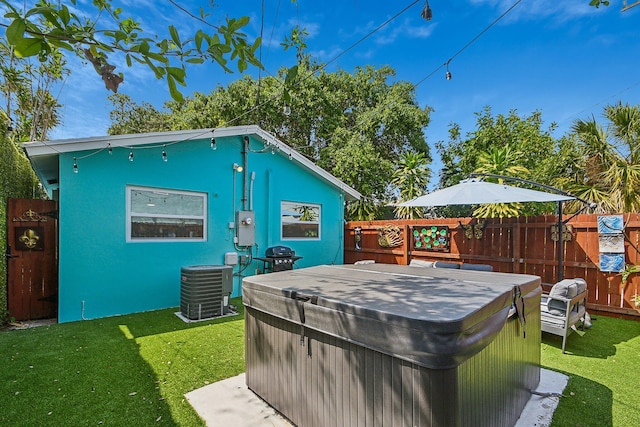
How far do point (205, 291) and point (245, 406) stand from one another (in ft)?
9.76

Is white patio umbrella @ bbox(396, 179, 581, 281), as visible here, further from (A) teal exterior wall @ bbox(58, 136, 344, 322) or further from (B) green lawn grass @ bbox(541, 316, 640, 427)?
(A) teal exterior wall @ bbox(58, 136, 344, 322)

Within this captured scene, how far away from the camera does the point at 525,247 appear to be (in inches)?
254

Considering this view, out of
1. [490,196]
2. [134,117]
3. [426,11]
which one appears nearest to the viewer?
[426,11]

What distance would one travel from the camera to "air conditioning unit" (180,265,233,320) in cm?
527

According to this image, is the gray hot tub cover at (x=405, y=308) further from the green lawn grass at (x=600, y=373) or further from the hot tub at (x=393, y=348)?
the green lawn grass at (x=600, y=373)

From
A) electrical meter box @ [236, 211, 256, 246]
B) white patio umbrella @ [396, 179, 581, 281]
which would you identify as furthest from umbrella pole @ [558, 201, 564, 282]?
electrical meter box @ [236, 211, 256, 246]

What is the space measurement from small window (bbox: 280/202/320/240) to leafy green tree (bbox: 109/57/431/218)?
4365mm

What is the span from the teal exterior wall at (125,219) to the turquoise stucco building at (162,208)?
2 cm

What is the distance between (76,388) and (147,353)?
872 mm

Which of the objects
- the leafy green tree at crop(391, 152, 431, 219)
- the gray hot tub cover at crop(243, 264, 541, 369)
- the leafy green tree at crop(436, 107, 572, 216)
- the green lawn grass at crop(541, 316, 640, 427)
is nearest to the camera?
the gray hot tub cover at crop(243, 264, 541, 369)

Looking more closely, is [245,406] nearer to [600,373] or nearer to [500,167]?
[600,373]

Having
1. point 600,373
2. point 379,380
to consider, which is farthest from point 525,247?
point 379,380

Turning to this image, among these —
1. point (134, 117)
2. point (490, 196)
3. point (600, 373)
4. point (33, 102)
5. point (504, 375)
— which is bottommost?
point (600, 373)

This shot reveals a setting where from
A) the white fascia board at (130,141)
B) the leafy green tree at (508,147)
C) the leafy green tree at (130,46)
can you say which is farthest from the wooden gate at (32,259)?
the leafy green tree at (508,147)
